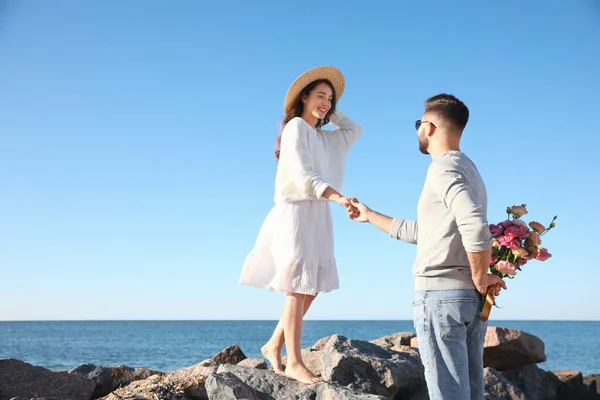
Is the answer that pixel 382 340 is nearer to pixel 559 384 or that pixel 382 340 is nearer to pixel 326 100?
pixel 559 384

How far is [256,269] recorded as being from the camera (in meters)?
5.55

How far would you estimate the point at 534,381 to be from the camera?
9.26 m

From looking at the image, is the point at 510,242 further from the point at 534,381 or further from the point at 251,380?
the point at 534,381

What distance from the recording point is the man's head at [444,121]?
3.40 m

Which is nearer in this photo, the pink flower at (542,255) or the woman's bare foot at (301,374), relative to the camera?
the pink flower at (542,255)

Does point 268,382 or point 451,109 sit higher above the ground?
point 451,109

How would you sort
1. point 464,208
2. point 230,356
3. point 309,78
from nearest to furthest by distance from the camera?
point 464,208
point 309,78
point 230,356

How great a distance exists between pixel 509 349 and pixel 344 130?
15.3 ft

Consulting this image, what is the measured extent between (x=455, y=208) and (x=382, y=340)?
6042 mm

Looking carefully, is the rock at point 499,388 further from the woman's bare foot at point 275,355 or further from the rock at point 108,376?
the rock at point 108,376

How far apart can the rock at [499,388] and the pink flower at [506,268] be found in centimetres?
380

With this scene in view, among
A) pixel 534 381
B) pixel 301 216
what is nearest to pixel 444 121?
pixel 301 216

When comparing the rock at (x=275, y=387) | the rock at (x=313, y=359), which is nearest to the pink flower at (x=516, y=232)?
the rock at (x=275, y=387)

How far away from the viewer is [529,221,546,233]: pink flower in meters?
3.61
